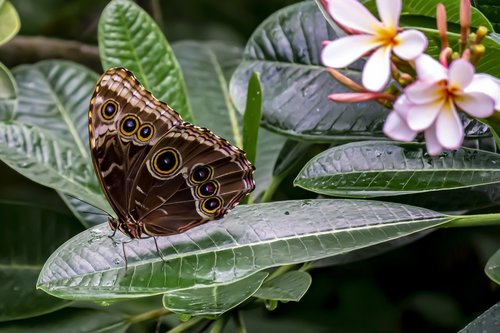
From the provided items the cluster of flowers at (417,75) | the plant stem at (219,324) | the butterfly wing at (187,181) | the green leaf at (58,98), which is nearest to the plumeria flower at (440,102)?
the cluster of flowers at (417,75)

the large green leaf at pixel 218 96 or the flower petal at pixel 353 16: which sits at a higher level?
the flower petal at pixel 353 16

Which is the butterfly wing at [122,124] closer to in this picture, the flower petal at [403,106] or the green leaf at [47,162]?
the green leaf at [47,162]

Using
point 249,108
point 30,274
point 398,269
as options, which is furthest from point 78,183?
point 398,269

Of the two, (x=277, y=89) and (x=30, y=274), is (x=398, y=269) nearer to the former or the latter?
(x=277, y=89)

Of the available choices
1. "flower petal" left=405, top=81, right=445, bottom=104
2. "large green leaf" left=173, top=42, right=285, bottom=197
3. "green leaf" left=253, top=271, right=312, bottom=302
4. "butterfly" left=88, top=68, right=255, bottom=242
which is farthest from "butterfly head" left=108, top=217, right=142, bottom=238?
"flower petal" left=405, top=81, right=445, bottom=104

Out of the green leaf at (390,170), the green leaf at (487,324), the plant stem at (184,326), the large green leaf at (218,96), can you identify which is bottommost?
the plant stem at (184,326)

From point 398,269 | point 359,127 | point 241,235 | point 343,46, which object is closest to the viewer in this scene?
point 343,46

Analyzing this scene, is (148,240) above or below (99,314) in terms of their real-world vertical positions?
above

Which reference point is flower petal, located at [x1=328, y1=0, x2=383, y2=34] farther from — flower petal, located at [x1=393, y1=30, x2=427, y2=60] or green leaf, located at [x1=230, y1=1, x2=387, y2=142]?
green leaf, located at [x1=230, y1=1, x2=387, y2=142]
